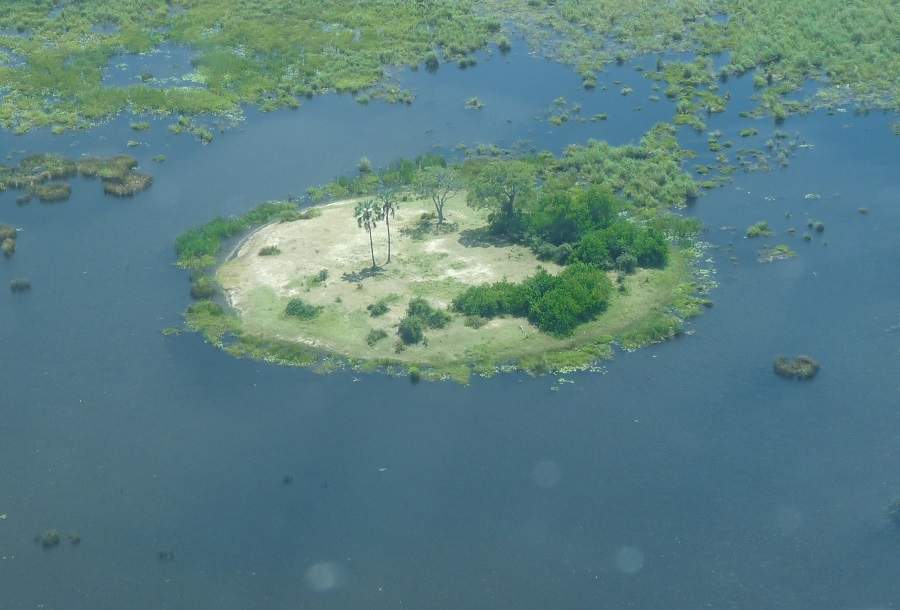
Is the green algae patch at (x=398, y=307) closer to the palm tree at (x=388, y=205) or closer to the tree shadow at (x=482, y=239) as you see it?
the tree shadow at (x=482, y=239)

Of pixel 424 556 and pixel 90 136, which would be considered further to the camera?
pixel 90 136

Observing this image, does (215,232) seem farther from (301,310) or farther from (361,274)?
(301,310)

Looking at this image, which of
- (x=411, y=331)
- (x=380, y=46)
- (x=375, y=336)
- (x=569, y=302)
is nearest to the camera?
(x=411, y=331)

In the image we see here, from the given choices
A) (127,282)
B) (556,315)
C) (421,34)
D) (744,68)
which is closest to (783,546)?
(556,315)

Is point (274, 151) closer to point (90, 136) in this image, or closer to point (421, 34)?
point (90, 136)

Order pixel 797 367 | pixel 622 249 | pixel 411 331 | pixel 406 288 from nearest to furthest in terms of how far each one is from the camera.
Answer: pixel 797 367, pixel 411 331, pixel 406 288, pixel 622 249

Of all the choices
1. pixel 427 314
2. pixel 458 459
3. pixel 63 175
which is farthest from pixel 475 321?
pixel 63 175

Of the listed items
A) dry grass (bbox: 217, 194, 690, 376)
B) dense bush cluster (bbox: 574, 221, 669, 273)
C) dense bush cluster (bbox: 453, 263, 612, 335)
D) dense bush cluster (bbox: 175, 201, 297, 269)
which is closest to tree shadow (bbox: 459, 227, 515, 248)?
dry grass (bbox: 217, 194, 690, 376)
